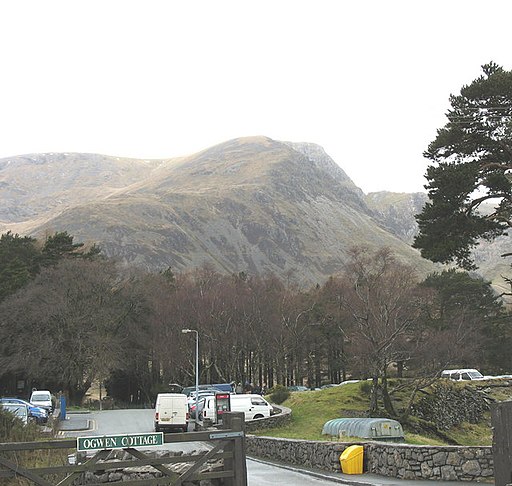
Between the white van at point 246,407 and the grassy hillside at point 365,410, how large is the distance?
193 centimetres

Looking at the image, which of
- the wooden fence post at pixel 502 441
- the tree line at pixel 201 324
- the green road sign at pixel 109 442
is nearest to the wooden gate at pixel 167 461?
the green road sign at pixel 109 442

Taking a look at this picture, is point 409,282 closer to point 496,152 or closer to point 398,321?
point 398,321

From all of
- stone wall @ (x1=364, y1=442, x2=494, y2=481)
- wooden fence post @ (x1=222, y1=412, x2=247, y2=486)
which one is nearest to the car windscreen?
stone wall @ (x1=364, y1=442, x2=494, y2=481)

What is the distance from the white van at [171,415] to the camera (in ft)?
122

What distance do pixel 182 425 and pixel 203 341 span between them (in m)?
40.9

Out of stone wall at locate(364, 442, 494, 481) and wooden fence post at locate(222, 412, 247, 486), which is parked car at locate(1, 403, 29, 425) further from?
wooden fence post at locate(222, 412, 247, 486)

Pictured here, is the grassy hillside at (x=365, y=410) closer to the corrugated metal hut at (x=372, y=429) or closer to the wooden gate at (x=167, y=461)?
the corrugated metal hut at (x=372, y=429)

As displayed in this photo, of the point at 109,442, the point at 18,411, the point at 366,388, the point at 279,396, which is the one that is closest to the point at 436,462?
the point at 109,442

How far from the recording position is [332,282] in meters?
95.6

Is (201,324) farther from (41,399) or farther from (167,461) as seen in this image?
(167,461)

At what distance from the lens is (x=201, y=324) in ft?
256

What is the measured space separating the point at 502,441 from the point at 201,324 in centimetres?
6723

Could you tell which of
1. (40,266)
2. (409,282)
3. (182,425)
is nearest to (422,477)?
(182,425)

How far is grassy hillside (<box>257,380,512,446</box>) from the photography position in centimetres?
4309
